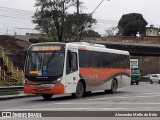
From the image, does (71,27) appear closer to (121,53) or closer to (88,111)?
(121,53)

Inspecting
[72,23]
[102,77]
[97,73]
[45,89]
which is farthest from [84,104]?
[72,23]

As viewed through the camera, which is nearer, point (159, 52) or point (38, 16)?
point (38, 16)

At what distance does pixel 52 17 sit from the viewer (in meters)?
58.8

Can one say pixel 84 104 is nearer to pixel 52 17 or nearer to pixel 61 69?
pixel 61 69

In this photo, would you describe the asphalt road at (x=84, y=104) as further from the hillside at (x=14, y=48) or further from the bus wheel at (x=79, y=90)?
the hillside at (x=14, y=48)

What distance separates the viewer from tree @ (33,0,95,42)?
57.9 metres

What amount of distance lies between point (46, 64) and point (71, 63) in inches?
58.6

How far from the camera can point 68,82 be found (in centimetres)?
2325

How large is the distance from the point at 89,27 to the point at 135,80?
35.3 feet

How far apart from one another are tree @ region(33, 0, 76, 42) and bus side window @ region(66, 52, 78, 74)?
33954mm

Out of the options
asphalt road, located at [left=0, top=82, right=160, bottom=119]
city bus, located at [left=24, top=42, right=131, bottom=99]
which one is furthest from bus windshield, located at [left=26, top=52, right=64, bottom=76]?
asphalt road, located at [left=0, top=82, right=160, bottom=119]

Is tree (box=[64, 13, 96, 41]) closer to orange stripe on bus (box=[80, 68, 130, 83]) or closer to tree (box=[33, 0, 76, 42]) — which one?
tree (box=[33, 0, 76, 42])

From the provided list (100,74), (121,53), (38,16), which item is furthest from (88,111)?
(38,16)

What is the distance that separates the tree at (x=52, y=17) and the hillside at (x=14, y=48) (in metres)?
3.66
